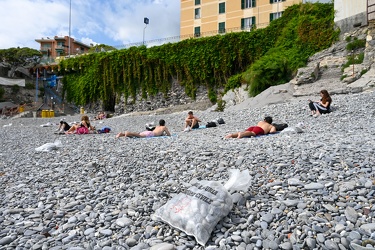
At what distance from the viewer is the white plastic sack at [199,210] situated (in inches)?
101

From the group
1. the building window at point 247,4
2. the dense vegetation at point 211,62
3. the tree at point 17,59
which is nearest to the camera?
the dense vegetation at point 211,62

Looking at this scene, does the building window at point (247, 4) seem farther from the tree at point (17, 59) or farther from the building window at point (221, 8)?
the tree at point (17, 59)

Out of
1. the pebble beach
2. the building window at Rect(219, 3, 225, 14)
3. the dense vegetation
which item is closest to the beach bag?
the pebble beach

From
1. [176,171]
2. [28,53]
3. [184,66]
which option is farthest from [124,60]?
[176,171]

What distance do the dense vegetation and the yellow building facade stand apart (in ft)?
22.0

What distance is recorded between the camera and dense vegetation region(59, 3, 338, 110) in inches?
697

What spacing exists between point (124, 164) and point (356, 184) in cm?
347

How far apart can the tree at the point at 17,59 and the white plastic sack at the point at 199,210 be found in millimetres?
44866

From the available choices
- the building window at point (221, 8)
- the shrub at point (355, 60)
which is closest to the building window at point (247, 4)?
the building window at point (221, 8)

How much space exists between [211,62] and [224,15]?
525 inches

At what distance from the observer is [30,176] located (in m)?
4.96

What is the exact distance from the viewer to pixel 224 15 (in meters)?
34.5

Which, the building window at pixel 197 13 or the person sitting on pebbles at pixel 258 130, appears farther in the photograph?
the building window at pixel 197 13

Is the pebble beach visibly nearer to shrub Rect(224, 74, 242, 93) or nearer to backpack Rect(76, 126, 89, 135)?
backpack Rect(76, 126, 89, 135)
